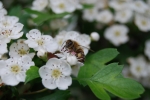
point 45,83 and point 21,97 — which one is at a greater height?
point 45,83

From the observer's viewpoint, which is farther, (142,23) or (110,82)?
(142,23)

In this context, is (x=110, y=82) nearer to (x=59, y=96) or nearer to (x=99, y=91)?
(x=99, y=91)

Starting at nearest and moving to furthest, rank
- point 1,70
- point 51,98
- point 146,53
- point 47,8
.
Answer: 1. point 1,70
2. point 51,98
3. point 47,8
4. point 146,53

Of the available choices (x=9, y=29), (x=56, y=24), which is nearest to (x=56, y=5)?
(x=56, y=24)

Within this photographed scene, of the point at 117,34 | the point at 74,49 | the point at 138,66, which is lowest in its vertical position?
the point at 138,66

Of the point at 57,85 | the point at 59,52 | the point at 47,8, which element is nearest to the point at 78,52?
the point at 59,52

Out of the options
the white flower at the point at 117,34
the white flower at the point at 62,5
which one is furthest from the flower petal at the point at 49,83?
the white flower at the point at 117,34

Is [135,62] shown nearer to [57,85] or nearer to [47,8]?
[47,8]

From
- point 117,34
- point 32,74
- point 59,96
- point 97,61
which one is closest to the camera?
point 32,74
